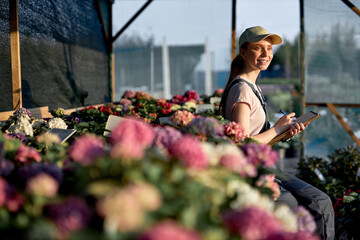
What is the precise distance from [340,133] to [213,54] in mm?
2302

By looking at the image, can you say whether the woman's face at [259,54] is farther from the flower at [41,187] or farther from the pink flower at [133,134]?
the flower at [41,187]

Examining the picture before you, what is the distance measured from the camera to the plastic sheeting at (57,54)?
2.81 metres

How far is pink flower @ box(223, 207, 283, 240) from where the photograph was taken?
1.86ft

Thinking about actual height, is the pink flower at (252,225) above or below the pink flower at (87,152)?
below

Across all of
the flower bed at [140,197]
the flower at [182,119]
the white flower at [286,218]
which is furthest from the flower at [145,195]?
the flower at [182,119]

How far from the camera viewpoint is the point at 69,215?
55cm

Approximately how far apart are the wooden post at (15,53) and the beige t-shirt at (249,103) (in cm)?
164

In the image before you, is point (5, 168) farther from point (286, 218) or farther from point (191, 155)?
point (286, 218)

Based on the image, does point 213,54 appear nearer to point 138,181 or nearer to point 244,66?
point 244,66

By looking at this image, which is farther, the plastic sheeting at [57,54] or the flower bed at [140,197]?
the plastic sheeting at [57,54]

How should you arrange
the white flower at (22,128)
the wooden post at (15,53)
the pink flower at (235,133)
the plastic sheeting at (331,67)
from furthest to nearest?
the plastic sheeting at (331,67) < the wooden post at (15,53) < the white flower at (22,128) < the pink flower at (235,133)

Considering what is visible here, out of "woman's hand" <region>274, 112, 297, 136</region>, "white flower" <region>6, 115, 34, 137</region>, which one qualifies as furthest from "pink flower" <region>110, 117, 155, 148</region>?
"woman's hand" <region>274, 112, 297, 136</region>

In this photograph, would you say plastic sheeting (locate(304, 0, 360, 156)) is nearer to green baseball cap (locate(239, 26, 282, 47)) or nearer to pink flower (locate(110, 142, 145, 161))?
green baseball cap (locate(239, 26, 282, 47))

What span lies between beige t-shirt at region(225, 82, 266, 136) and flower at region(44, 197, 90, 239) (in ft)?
4.39
